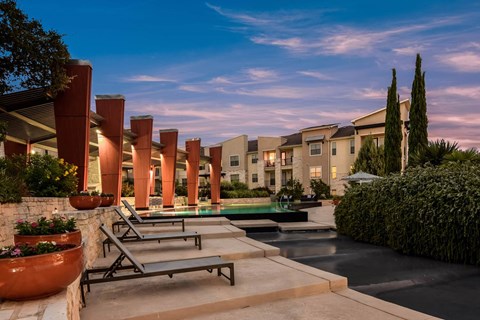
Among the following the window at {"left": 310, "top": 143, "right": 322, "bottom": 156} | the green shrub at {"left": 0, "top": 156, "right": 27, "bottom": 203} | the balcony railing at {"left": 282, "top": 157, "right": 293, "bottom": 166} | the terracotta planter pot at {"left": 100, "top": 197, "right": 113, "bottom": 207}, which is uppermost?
the window at {"left": 310, "top": 143, "right": 322, "bottom": 156}

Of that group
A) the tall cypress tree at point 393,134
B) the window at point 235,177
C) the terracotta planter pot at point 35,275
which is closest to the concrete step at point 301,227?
the terracotta planter pot at point 35,275

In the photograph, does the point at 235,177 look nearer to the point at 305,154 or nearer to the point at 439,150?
the point at 305,154

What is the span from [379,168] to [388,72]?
9.31 meters

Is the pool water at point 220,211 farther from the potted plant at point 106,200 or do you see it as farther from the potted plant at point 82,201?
the potted plant at point 82,201

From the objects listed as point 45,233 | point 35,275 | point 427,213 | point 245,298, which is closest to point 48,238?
point 45,233

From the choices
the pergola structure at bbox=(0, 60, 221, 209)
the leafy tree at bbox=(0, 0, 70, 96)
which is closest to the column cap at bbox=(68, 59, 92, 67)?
the pergola structure at bbox=(0, 60, 221, 209)

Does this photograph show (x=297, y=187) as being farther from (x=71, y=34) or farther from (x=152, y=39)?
(x=71, y=34)

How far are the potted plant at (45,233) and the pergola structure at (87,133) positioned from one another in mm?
8020

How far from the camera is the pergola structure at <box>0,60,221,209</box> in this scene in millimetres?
11117

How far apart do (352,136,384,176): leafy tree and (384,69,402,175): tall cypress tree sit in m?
6.39

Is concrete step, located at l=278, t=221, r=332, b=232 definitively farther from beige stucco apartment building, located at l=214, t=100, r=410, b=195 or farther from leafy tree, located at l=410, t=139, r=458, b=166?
beige stucco apartment building, located at l=214, t=100, r=410, b=195

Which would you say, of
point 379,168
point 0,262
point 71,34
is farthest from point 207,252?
point 379,168

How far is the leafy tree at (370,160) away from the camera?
2808cm

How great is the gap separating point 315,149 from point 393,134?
16852 mm
